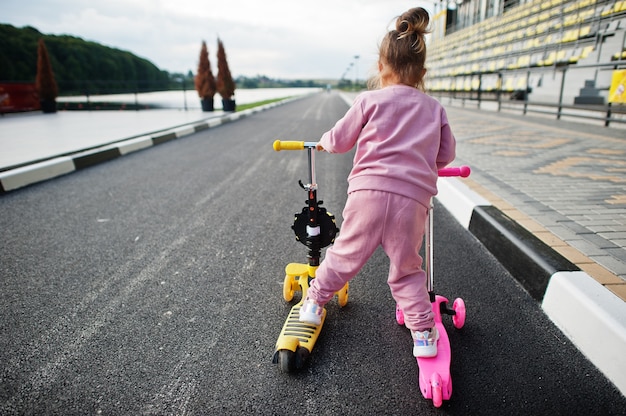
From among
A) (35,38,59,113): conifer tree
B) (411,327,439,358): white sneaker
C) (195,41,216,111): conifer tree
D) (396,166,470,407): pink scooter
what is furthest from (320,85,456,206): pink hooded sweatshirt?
(35,38,59,113): conifer tree

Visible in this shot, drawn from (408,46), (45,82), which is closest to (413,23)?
(408,46)

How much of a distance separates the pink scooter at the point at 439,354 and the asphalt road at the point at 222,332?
0.05m

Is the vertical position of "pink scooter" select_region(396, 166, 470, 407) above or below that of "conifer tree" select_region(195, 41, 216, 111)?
below

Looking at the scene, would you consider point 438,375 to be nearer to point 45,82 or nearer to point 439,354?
point 439,354

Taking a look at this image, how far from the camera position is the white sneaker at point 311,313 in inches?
69.7

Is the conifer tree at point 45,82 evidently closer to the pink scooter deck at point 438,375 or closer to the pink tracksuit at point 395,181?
the pink tracksuit at point 395,181

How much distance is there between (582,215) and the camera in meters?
2.95

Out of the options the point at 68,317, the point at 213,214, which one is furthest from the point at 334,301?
the point at 213,214

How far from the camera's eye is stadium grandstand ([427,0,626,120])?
401 inches

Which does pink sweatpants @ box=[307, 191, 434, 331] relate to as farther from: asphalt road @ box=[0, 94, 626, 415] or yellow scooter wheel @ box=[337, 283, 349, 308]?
yellow scooter wheel @ box=[337, 283, 349, 308]

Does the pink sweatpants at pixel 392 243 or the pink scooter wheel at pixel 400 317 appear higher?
the pink sweatpants at pixel 392 243

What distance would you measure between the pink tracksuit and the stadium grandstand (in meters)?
5.49

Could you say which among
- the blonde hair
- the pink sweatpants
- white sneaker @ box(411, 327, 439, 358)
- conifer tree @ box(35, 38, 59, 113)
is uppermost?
conifer tree @ box(35, 38, 59, 113)

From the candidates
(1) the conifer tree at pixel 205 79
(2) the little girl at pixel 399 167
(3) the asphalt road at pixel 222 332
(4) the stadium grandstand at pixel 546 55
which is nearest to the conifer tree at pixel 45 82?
(1) the conifer tree at pixel 205 79
